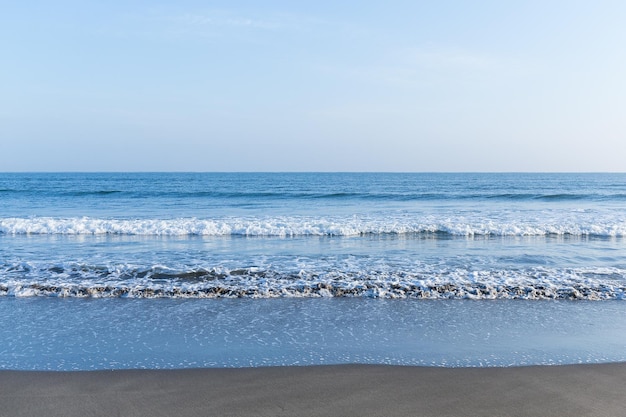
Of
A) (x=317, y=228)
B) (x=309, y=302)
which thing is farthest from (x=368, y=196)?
(x=309, y=302)

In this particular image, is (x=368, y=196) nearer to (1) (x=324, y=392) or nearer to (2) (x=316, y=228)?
(2) (x=316, y=228)

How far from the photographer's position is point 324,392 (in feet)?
13.8

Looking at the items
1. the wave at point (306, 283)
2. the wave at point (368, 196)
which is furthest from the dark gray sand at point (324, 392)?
the wave at point (368, 196)

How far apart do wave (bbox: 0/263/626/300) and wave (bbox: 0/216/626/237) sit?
659 cm

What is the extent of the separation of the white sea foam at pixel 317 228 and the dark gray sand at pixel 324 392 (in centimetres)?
1164

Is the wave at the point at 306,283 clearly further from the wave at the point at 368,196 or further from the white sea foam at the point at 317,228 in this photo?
the wave at the point at 368,196

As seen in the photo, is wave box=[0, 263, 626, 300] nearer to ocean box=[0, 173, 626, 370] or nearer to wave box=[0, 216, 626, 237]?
ocean box=[0, 173, 626, 370]

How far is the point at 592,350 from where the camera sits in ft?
17.6

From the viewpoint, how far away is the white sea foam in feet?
53.8

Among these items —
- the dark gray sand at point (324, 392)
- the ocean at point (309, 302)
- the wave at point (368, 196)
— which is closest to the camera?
the dark gray sand at point (324, 392)

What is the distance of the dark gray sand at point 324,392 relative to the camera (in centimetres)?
390

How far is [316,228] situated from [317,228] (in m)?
0.04

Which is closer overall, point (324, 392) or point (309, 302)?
point (324, 392)

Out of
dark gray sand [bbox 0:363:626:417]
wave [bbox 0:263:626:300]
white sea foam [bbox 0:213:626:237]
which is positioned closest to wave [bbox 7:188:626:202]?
white sea foam [bbox 0:213:626:237]
